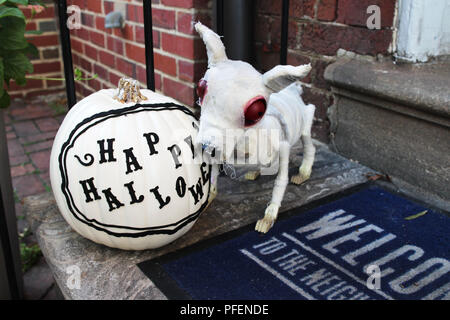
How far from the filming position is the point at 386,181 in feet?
5.58

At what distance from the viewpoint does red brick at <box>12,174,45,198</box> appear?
2719mm

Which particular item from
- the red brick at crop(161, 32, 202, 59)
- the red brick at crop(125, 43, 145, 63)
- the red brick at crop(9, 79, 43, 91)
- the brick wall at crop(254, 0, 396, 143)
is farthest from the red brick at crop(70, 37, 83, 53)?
the brick wall at crop(254, 0, 396, 143)

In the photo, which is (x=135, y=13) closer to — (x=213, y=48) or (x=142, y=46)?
(x=142, y=46)

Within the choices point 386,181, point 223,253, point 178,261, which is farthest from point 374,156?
point 178,261

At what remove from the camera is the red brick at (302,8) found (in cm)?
198

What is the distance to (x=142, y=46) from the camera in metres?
2.64

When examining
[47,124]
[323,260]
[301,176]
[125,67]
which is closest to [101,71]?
[125,67]

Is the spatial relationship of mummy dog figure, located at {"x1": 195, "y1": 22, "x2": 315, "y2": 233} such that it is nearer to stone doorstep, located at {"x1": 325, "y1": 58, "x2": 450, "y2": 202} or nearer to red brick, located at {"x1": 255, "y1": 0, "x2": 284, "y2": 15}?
stone doorstep, located at {"x1": 325, "y1": 58, "x2": 450, "y2": 202}

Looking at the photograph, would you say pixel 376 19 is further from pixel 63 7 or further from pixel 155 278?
pixel 155 278

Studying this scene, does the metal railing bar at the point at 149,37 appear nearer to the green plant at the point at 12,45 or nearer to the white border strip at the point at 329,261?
the green plant at the point at 12,45

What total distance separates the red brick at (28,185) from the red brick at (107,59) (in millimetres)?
931

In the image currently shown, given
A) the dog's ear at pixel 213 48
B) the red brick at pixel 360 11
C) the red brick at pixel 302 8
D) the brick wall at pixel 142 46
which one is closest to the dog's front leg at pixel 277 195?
the dog's ear at pixel 213 48

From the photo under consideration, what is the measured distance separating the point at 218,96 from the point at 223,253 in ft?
1.51

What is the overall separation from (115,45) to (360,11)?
5.82ft
